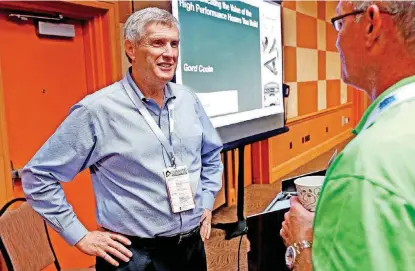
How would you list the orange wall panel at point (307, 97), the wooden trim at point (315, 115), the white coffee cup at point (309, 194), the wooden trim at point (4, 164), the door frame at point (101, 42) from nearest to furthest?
the white coffee cup at point (309, 194), the wooden trim at point (4, 164), the door frame at point (101, 42), the wooden trim at point (315, 115), the orange wall panel at point (307, 97)

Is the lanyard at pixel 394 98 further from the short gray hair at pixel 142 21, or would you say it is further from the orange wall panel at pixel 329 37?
the orange wall panel at pixel 329 37

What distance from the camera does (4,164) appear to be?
2205 millimetres

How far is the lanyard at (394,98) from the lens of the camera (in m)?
0.58

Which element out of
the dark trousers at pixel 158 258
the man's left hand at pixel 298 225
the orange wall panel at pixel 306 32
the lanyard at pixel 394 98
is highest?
the orange wall panel at pixel 306 32

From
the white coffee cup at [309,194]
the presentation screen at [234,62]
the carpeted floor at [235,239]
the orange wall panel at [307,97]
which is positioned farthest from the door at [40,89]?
the orange wall panel at [307,97]

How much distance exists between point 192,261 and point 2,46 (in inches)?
60.5

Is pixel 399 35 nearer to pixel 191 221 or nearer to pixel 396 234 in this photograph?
pixel 396 234

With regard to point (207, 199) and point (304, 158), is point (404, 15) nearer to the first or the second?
point (207, 199)

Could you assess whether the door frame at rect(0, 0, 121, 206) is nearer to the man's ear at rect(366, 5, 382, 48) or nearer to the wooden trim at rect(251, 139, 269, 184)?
the man's ear at rect(366, 5, 382, 48)

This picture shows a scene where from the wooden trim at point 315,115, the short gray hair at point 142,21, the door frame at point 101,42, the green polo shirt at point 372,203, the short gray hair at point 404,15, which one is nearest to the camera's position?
the green polo shirt at point 372,203

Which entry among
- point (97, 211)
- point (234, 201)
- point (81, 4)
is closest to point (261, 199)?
point (234, 201)

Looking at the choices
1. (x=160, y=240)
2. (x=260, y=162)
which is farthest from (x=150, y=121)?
(x=260, y=162)

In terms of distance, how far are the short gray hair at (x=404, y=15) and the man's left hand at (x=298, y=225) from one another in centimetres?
36

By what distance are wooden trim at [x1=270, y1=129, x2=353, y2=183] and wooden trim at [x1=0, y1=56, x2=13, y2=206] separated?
3.71m
